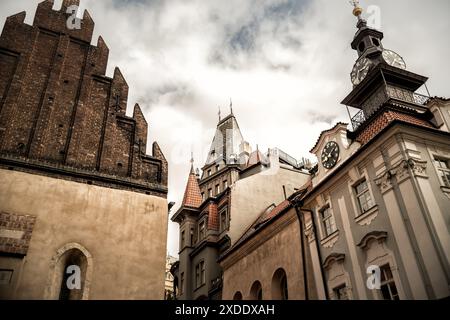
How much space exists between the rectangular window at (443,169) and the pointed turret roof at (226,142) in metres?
A: 35.6

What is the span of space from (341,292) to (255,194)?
1357cm

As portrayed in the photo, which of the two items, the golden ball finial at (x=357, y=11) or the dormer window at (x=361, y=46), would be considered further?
the golden ball finial at (x=357, y=11)

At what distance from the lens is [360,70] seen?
23.2 meters

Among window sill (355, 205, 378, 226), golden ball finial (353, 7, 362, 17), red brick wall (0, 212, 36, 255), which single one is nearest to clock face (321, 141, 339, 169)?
window sill (355, 205, 378, 226)

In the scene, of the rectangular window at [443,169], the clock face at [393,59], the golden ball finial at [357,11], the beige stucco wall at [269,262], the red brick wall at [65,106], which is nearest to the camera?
the red brick wall at [65,106]

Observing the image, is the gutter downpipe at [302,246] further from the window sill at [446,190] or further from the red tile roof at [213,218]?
the red tile roof at [213,218]

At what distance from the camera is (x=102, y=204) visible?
12.0 metres

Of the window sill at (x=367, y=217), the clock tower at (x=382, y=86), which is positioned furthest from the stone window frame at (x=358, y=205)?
the clock tower at (x=382, y=86)

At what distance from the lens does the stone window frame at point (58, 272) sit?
10223 mm

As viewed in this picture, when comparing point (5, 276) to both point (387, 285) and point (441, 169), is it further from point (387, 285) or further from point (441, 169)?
point (441, 169)

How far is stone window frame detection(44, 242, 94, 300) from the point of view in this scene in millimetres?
10223
